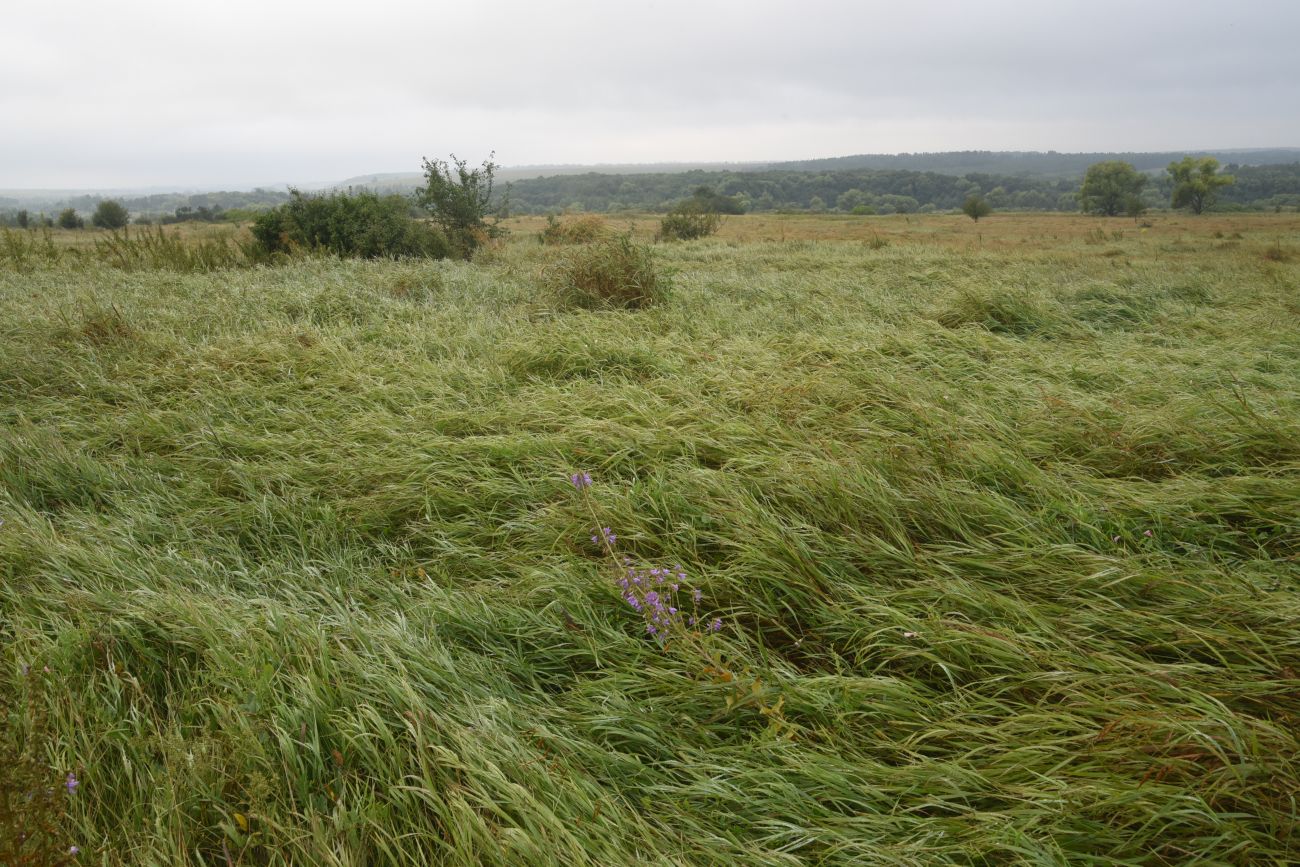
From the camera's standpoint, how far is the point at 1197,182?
182 feet

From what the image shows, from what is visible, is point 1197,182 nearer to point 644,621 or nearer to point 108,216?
point 644,621

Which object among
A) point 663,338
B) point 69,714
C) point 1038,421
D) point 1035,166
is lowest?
point 69,714

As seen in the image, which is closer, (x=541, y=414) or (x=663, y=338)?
(x=541, y=414)

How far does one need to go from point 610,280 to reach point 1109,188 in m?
68.6

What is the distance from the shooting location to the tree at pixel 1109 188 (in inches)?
2327

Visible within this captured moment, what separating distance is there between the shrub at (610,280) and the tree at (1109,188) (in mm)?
66010

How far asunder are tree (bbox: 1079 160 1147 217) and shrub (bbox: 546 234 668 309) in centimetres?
6601

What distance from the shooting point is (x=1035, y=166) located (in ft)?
594

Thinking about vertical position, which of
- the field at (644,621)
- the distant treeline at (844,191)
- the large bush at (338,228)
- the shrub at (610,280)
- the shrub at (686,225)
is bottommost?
the field at (644,621)

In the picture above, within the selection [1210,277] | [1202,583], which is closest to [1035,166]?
[1210,277]

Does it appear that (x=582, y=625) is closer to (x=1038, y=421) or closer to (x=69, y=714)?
(x=69, y=714)

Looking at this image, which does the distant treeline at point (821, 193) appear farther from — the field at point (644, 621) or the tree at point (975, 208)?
the field at point (644, 621)

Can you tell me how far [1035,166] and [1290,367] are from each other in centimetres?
21457

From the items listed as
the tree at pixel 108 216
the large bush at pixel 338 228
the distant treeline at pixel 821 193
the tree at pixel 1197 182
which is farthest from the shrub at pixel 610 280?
the tree at pixel 1197 182
